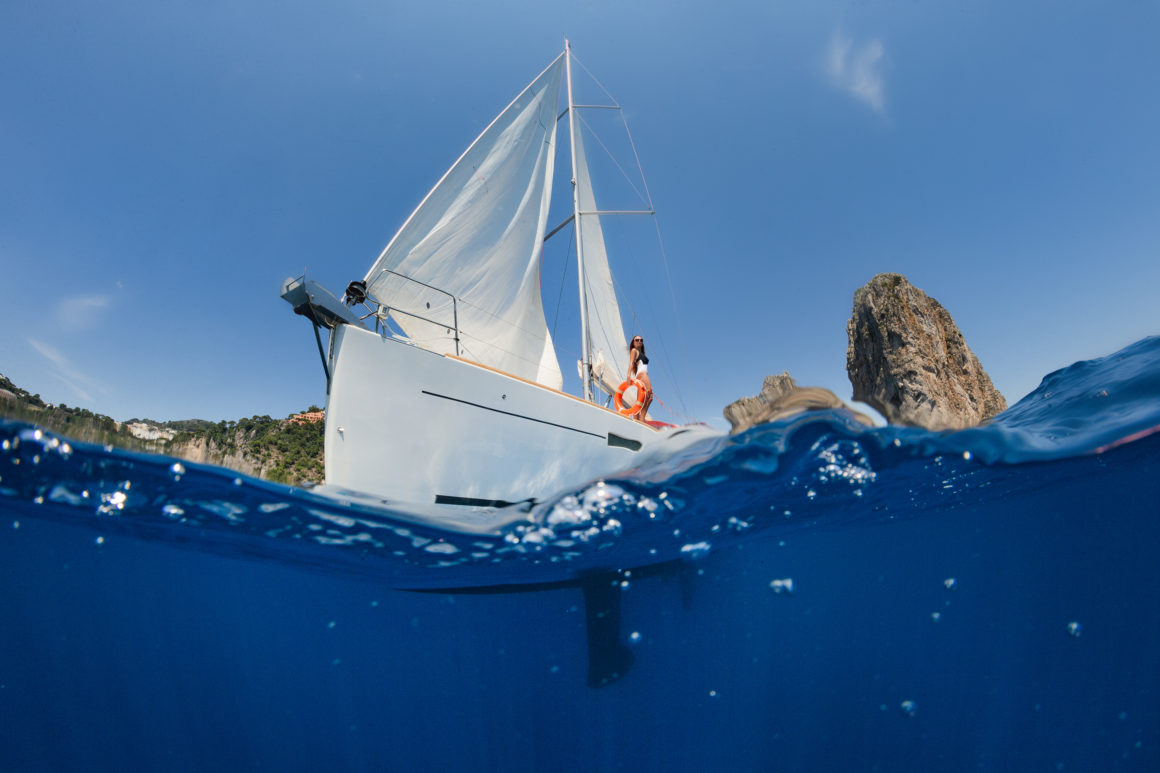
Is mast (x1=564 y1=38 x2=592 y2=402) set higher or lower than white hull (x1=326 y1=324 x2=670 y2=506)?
higher

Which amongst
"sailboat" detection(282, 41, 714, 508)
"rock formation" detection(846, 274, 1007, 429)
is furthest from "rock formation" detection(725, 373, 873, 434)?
"rock formation" detection(846, 274, 1007, 429)

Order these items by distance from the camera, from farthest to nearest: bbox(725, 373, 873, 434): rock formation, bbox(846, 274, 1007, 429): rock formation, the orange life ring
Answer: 1. bbox(846, 274, 1007, 429): rock formation
2. the orange life ring
3. bbox(725, 373, 873, 434): rock formation

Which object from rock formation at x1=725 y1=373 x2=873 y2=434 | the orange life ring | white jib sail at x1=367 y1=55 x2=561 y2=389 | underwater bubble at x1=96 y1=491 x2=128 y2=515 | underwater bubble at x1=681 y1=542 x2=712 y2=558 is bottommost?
underwater bubble at x1=681 y1=542 x2=712 y2=558

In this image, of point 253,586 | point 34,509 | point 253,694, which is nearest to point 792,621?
point 253,586

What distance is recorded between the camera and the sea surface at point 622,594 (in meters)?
5.56

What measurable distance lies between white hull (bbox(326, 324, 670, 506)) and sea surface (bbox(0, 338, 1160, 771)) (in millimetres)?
376

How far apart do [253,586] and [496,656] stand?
20.3 feet

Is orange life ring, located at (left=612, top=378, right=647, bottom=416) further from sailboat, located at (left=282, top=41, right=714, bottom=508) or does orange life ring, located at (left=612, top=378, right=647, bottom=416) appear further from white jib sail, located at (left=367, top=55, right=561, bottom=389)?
white jib sail, located at (left=367, top=55, right=561, bottom=389)

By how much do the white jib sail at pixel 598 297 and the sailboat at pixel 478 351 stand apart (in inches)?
2.4

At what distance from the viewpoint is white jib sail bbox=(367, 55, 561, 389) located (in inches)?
295

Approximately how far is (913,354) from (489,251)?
22.2 meters

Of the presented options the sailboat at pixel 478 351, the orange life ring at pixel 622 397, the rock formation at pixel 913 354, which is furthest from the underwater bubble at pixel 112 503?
the rock formation at pixel 913 354

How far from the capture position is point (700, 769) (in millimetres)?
17359

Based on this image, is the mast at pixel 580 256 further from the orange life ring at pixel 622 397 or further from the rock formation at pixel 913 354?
the rock formation at pixel 913 354
